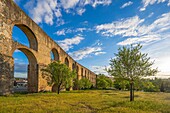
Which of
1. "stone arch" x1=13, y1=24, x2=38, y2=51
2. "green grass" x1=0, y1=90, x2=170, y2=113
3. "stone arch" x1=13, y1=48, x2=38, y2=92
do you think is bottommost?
"green grass" x1=0, y1=90, x2=170, y2=113

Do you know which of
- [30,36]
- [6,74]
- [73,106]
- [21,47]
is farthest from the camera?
[30,36]

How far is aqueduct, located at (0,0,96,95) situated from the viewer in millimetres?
16812

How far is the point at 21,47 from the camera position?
20.4 m

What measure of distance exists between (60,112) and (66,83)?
1618 centimetres

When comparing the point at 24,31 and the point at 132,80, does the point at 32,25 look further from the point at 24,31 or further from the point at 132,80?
the point at 132,80

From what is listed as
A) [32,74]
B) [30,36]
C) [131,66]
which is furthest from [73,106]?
[30,36]

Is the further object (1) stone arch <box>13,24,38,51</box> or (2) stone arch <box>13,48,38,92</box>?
(2) stone arch <box>13,48,38,92</box>

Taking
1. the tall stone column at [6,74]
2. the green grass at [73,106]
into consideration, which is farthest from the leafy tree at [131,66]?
the tall stone column at [6,74]

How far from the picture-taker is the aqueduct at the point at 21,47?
16812 millimetres

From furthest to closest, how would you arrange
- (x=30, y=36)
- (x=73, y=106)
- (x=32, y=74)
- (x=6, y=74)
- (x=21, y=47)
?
(x=32, y=74) < (x=30, y=36) < (x=21, y=47) < (x=6, y=74) < (x=73, y=106)

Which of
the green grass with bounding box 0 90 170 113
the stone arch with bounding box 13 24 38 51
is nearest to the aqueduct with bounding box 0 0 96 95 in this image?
the stone arch with bounding box 13 24 38 51

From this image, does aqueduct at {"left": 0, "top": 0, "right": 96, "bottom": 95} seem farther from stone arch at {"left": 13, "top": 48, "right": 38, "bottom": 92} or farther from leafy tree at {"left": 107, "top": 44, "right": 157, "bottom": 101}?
leafy tree at {"left": 107, "top": 44, "right": 157, "bottom": 101}

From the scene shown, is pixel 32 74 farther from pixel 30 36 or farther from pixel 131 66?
pixel 131 66

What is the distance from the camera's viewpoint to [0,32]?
16.4 meters
